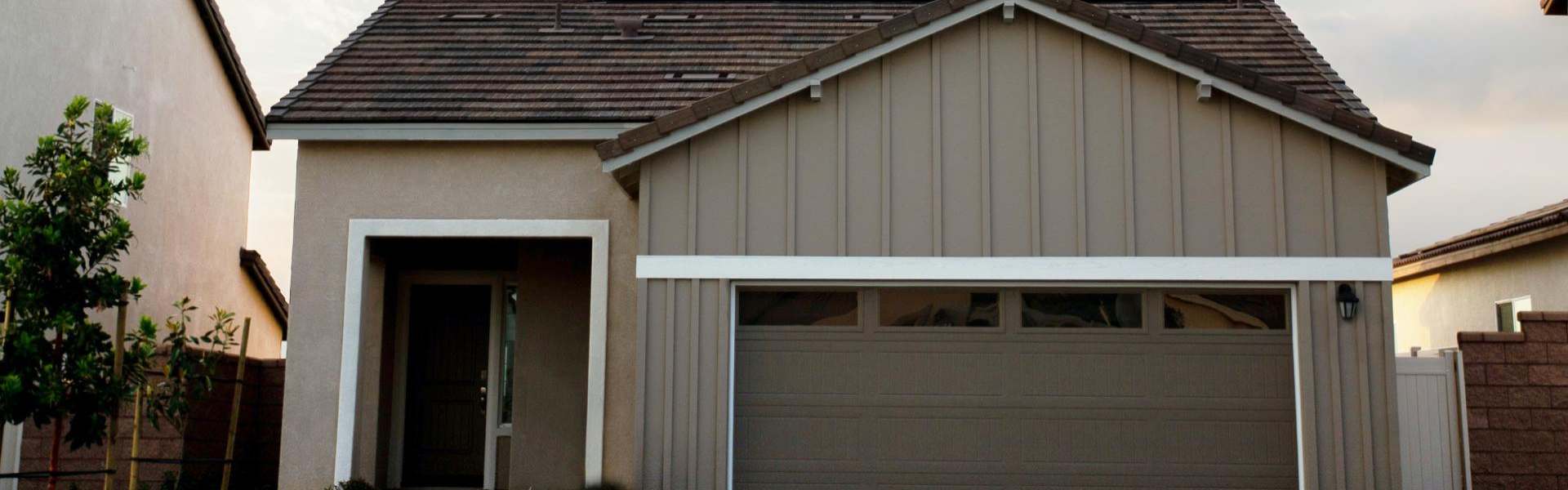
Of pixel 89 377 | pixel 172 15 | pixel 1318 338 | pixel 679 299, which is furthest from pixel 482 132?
pixel 1318 338

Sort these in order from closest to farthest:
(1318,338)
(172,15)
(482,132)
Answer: (1318,338) → (482,132) → (172,15)

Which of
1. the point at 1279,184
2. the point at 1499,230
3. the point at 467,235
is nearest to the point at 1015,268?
the point at 1279,184

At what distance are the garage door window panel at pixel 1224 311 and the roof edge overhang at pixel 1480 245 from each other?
503cm

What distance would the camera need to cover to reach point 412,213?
1129cm

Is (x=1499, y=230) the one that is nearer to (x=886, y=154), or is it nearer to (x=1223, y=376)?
(x=1223, y=376)

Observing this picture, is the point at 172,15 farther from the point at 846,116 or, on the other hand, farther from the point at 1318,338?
the point at 1318,338

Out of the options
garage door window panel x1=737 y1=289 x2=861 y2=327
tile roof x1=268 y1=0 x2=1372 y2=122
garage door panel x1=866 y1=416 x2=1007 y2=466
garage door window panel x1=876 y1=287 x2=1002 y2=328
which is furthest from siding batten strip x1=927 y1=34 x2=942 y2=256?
tile roof x1=268 y1=0 x2=1372 y2=122

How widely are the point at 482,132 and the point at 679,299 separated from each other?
2746 mm

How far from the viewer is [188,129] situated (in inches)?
599

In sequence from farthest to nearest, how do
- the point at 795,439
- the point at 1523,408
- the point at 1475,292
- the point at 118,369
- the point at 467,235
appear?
1. the point at 1475,292
2. the point at 467,235
3. the point at 1523,408
4. the point at 795,439
5. the point at 118,369

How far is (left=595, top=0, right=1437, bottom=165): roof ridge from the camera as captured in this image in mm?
9242

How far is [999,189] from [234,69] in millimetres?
10914

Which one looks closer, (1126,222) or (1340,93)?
(1126,222)

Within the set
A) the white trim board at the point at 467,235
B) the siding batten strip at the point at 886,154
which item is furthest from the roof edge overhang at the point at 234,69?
the siding batten strip at the point at 886,154
